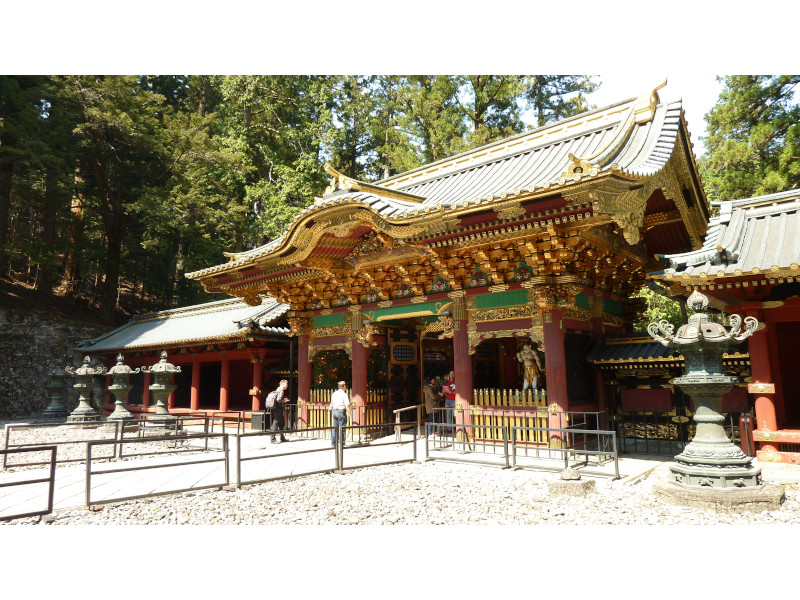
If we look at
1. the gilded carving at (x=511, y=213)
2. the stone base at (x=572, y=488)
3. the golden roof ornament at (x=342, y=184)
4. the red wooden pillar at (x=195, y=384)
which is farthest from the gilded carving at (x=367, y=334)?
the red wooden pillar at (x=195, y=384)

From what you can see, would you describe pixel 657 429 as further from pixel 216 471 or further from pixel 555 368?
pixel 216 471

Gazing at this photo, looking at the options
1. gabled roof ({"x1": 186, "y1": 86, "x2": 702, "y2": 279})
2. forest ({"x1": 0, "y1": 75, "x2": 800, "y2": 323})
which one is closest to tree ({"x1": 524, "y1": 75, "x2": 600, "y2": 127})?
forest ({"x1": 0, "y1": 75, "x2": 800, "y2": 323})

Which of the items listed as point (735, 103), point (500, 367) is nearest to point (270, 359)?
point (500, 367)

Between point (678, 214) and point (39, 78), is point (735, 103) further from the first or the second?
point (39, 78)

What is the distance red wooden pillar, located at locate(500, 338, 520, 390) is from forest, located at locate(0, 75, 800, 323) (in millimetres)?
10548

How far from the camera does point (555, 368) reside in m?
9.80

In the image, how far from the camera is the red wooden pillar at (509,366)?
51.3ft

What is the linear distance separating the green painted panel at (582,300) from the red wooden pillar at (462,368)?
2.28 metres

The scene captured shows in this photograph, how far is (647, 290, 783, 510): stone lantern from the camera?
5.84 m

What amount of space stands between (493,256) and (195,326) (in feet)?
48.3

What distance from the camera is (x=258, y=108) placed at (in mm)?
28156

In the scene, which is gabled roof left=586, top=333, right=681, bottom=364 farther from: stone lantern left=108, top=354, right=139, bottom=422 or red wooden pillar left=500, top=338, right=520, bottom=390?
stone lantern left=108, top=354, right=139, bottom=422

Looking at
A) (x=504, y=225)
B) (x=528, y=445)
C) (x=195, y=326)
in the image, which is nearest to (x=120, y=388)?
(x=195, y=326)

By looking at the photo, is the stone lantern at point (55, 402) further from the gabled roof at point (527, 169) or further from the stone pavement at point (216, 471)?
the stone pavement at point (216, 471)
